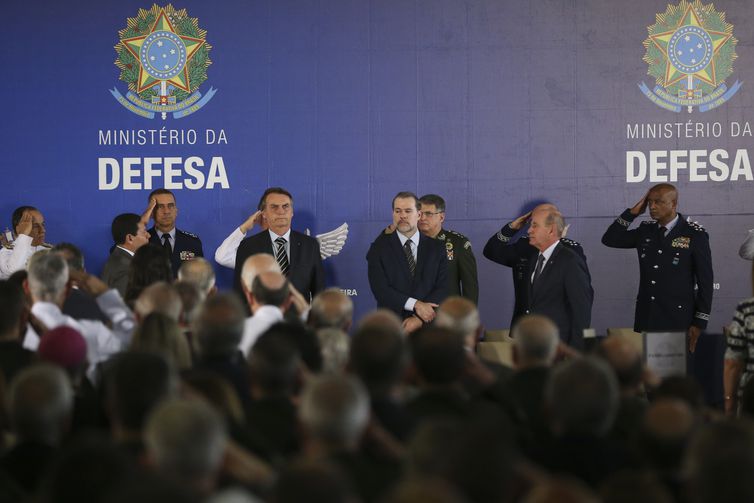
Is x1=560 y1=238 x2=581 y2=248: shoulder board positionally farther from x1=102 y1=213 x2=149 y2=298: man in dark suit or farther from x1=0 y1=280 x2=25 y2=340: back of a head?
x1=0 y1=280 x2=25 y2=340: back of a head

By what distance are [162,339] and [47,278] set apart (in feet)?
3.55

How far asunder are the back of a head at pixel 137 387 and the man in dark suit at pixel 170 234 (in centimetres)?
528

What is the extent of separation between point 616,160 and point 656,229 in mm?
766

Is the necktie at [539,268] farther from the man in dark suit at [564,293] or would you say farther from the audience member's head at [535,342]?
the audience member's head at [535,342]

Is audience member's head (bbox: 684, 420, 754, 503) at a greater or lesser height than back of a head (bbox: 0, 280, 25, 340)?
lesser

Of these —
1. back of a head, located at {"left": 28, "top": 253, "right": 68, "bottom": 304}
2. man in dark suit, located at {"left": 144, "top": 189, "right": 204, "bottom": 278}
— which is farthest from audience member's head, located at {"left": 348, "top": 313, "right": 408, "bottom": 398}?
man in dark suit, located at {"left": 144, "top": 189, "right": 204, "bottom": 278}

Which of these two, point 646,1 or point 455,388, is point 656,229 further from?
point 455,388

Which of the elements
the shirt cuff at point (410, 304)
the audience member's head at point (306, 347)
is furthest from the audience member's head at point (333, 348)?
the shirt cuff at point (410, 304)

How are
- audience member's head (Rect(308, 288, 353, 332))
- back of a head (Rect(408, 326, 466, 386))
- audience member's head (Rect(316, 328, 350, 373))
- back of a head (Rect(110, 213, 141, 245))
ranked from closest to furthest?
back of a head (Rect(408, 326, 466, 386)), audience member's head (Rect(316, 328, 350, 373)), audience member's head (Rect(308, 288, 353, 332)), back of a head (Rect(110, 213, 141, 245))

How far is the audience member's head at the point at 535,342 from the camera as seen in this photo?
4004 millimetres

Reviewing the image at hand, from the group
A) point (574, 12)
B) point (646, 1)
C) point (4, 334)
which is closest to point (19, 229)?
point (4, 334)

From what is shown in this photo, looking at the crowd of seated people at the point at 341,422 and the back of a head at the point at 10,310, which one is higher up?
the back of a head at the point at 10,310

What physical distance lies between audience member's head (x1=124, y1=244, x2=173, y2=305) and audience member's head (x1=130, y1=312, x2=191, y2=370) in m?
1.71

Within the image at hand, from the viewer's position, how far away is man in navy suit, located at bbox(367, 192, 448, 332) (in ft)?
25.5
